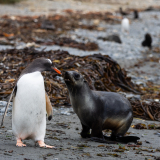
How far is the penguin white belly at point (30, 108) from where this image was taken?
3682 mm

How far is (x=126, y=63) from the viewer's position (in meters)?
11.6

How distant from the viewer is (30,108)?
3.75 m

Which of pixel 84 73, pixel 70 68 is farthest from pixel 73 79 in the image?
pixel 70 68

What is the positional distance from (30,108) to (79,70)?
349 cm

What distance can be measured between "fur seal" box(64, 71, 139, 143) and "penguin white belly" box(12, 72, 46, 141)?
550 millimetres

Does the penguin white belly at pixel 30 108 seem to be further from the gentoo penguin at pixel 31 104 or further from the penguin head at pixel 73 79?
the penguin head at pixel 73 79

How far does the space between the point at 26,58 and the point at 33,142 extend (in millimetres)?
4093

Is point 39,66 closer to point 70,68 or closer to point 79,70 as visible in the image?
point 79,70

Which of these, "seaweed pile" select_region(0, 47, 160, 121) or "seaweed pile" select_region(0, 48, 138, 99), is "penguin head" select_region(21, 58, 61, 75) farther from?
"seaweed pile" select_region(0, 48, 138, 99)

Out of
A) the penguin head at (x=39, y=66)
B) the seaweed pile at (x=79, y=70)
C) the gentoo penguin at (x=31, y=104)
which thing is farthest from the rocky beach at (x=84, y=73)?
the penguin head at (x=39, y=66)

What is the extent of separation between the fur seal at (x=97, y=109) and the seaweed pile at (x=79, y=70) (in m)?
1.56

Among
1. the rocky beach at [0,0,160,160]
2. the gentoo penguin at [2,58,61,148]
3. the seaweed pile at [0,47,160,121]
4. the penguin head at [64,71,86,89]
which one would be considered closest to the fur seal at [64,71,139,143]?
the penguin head at [64,71,86,89]

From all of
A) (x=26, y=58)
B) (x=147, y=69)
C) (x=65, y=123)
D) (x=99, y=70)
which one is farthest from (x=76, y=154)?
(x=147, y=69)

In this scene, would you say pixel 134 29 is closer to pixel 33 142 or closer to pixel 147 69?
pixel 147 69
